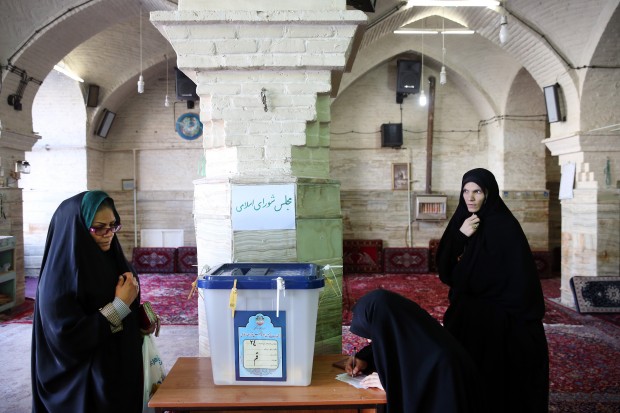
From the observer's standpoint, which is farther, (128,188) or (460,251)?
(128,188)

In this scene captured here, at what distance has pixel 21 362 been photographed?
444cm

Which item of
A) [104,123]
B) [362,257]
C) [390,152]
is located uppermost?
[104,123]

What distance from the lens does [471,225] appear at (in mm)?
2656

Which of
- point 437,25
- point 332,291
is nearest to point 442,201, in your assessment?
point 437,25

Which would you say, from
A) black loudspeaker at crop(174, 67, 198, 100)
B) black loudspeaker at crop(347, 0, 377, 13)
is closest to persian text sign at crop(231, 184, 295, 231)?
black loudspeaker at crop(347, 0, 377, 13)

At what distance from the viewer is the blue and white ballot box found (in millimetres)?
1684

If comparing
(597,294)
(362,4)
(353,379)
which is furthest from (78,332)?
(597,294)

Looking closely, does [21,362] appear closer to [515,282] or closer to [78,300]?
[78,300]

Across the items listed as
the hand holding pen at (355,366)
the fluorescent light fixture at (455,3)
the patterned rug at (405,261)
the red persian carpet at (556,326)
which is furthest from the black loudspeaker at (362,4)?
the patterned rug at (405,261)

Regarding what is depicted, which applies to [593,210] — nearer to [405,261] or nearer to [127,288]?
[405,261]

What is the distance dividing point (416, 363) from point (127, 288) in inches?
51.9

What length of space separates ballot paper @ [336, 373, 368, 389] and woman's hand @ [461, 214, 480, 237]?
1.24m

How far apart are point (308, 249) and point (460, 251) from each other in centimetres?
108

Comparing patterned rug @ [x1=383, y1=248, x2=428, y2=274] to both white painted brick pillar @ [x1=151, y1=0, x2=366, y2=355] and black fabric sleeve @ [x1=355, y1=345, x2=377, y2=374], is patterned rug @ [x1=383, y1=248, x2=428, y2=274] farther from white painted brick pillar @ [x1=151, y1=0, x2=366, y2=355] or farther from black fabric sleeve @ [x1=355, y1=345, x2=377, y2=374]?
black fabric sleeve @ [x1=355, y1=345, x2=377, y2=374]
